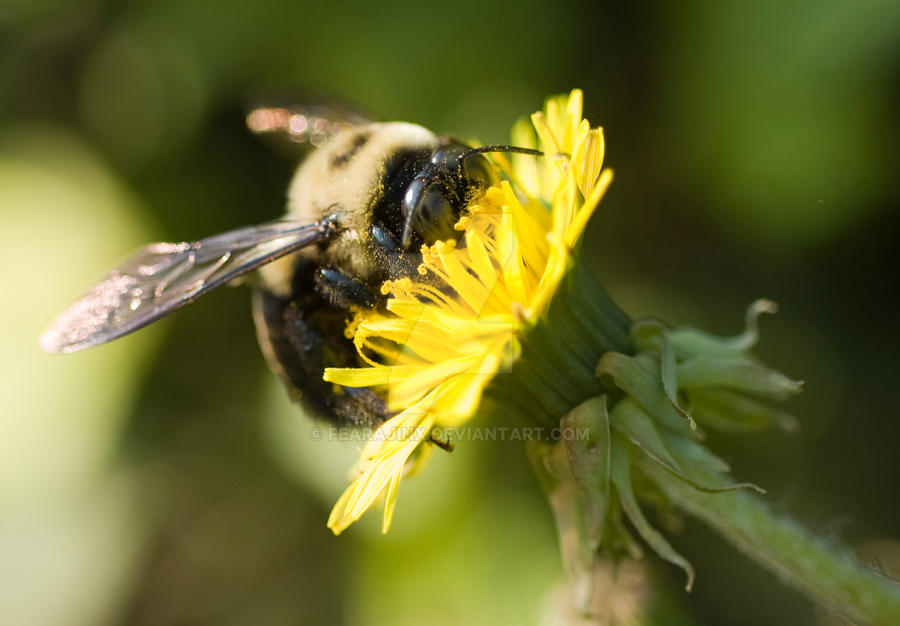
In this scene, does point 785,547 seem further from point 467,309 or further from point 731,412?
point 467,309

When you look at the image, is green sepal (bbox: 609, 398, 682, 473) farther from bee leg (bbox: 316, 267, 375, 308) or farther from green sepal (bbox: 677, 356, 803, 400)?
bee leg (bbox: 316, 267, 375, 308)

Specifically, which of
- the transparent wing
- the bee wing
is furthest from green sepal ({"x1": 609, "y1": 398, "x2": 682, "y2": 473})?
the transparent wing

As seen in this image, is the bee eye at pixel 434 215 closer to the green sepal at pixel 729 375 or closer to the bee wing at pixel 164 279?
the bee wing at pixel 164 279

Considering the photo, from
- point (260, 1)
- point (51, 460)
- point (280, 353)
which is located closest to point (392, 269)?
point (280, 353)

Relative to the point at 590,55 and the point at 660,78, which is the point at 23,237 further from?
the point at 660,78

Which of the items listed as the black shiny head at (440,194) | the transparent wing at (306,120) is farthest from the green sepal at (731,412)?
the transparent wing at (306,120)

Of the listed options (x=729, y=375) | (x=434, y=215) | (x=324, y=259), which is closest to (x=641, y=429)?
(x=729, y=375)
